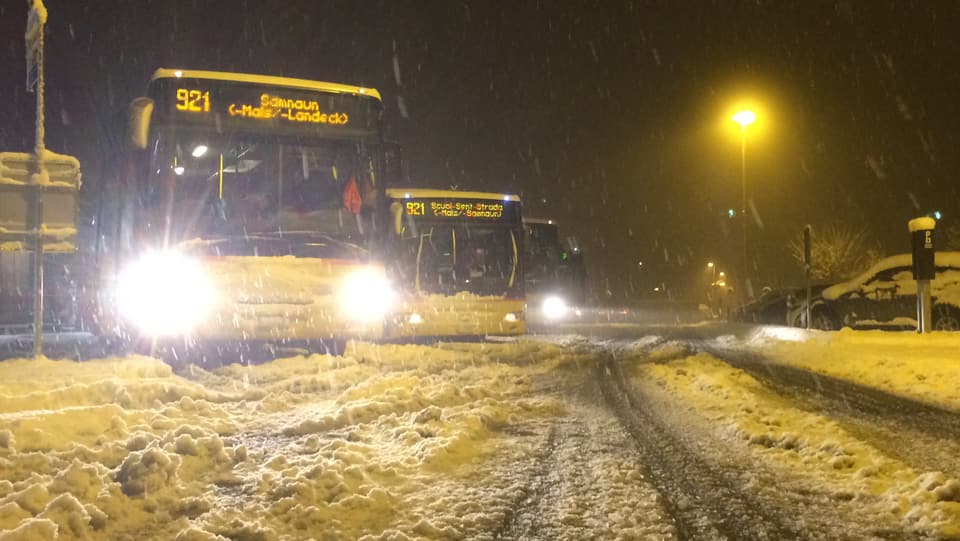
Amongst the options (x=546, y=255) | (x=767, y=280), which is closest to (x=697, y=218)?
(x=767, y=280)

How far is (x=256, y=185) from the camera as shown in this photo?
11.1 m

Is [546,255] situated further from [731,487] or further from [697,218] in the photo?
[697,218]

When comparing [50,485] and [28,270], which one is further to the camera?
[28,270]

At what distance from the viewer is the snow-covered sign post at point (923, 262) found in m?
14.3

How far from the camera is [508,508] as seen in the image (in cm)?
472

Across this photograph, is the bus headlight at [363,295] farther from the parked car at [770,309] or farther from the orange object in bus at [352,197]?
the parked car at [770,309]

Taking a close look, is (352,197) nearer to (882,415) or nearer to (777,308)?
(882,415)

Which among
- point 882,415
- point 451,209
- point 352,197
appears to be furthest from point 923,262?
point 352,197

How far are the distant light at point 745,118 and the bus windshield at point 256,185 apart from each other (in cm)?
1585

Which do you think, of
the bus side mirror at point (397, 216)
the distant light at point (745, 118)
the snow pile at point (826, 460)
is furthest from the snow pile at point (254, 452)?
the distant light at point (745, 118)

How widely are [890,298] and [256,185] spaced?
1317cm

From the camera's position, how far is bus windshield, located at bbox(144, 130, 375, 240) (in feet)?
35.2

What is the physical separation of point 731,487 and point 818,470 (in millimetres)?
748

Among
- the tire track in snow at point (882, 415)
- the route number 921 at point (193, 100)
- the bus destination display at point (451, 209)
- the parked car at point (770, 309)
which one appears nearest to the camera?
the tire track in snow at point (882, 415)
